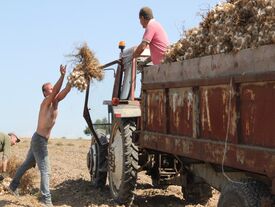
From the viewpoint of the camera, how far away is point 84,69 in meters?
7.66

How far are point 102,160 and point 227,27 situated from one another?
4658 millimetres

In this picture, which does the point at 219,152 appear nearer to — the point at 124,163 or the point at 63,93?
the point at 124,163

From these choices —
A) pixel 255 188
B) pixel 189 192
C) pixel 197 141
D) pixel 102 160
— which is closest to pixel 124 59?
pixel 102 160

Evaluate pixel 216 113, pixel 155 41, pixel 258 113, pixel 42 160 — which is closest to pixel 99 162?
pixel 42 160

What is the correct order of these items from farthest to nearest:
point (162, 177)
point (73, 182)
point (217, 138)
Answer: point (73, 182)
point (162, 177)
point (217, 138)

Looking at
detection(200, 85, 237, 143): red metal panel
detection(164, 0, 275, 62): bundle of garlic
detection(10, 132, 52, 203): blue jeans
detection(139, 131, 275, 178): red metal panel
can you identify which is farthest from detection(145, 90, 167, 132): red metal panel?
detection(10, 132, 52, 203): blue jeans

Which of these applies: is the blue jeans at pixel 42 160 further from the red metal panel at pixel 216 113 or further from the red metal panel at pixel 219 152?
the red metal panel at pixel 216 113

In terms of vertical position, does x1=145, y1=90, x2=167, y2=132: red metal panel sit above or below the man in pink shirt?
below

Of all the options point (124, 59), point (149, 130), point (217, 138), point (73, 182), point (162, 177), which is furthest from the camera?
point (73, 182)

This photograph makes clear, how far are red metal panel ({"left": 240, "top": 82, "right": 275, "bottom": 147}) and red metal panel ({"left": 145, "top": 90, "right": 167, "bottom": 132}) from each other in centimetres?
170

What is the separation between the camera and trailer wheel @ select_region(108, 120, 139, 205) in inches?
284

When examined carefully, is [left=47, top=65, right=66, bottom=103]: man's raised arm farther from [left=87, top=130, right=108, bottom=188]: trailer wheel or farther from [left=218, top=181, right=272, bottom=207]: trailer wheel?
[left=218, top=181, right=272, bottom=207]: trailer wheel

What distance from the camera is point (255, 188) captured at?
441 centimetres

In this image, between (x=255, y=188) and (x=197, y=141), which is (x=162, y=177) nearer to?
(x=197, y=141)
